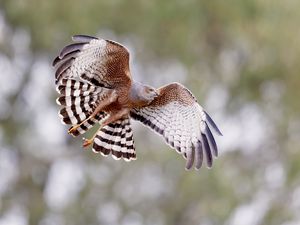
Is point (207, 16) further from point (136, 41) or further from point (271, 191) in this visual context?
point (271, 191)

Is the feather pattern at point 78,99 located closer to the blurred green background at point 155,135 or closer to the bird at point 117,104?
the bird at point 117,104

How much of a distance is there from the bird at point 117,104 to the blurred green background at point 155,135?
17.6 ft

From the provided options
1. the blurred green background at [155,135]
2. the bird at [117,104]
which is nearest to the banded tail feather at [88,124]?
the bird at [117,104]

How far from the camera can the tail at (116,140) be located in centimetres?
649

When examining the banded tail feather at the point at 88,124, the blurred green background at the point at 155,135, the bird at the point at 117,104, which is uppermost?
the blurred green background at the point at 155,135

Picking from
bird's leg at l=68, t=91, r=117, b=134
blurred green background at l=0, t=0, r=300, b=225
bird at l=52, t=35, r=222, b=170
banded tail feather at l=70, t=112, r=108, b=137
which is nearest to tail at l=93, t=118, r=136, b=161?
bird at l=52, t=35, r=222, b=170

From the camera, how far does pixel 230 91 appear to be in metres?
13.8

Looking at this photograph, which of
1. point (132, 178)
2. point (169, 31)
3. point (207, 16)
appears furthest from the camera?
point (207, 16)

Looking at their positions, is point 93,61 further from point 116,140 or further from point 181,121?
point 181,121

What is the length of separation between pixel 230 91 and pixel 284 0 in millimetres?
1500

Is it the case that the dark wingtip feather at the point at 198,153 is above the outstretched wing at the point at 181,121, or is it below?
below

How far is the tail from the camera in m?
6.49

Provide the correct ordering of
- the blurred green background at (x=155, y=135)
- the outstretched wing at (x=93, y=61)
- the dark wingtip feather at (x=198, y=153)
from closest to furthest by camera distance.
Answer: the outstretched wing at (x=93, y=61) → the dark wingtip feather at (x=198, y=153) → the blurred green background at (x=155, y=135)

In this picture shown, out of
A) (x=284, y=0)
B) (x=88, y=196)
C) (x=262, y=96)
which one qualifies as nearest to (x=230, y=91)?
(x=262, y=96)
